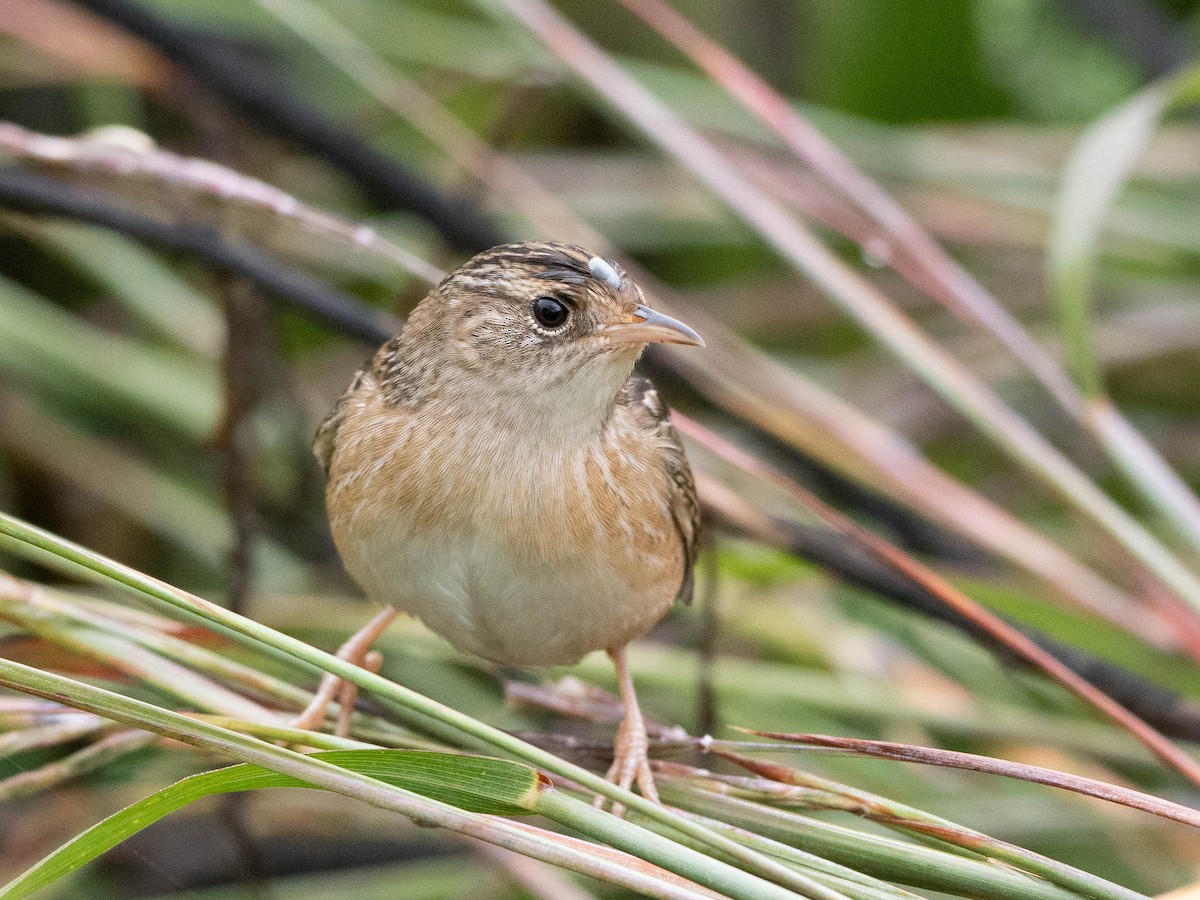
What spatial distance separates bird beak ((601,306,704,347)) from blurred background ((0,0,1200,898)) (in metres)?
0.64

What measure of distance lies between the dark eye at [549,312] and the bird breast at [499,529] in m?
0.19

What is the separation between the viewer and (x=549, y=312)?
8.57ft

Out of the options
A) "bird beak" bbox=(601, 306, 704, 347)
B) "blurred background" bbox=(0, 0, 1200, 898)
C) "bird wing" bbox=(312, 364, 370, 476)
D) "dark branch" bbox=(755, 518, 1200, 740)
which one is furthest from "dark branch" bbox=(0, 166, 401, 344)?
"dark branch" bbox=(755, 518, 1200, 740)

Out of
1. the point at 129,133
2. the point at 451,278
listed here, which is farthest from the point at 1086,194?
the point at 129,133

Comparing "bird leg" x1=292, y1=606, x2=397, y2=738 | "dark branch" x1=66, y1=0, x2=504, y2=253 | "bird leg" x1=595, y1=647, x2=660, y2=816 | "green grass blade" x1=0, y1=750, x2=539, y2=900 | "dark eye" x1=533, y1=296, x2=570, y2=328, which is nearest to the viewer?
"green grass blade" x1=0, y1=750, x2=539, y2=900

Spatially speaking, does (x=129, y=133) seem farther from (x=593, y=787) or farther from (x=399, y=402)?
(x=593, y=787)

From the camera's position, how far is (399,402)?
2744 millimetres

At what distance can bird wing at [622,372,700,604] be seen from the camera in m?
2.87

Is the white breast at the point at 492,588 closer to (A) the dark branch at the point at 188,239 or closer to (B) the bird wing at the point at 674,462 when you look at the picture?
(B) the bird wing at the point at 674,462

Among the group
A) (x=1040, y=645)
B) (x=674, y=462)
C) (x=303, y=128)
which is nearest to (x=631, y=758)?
(x=674, y=462)

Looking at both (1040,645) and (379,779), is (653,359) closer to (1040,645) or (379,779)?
(1040,645)

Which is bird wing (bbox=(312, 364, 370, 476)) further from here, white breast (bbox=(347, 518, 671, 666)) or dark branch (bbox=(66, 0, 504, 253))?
dark branch (bbox=(66, 0, 504, 253))

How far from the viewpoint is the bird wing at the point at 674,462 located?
2.87 meters

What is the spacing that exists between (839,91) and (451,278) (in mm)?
3701
